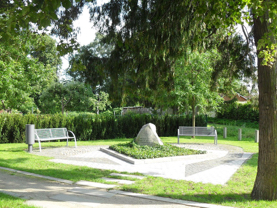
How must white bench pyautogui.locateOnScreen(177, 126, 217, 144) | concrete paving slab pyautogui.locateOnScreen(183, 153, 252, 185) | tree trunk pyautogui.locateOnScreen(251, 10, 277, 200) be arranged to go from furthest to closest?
1. white bench pyautogui.locateOnScreen(177, 126, 217, 144)
2. concrete paving slab pyautogui.locateOnScreen(183, 153, 252, 185)
3. tree trunk pyautogui.locateOnScreen(251, 10, 277, 200)

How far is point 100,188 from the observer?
6016 mm

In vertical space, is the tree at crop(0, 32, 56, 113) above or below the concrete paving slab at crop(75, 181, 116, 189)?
above

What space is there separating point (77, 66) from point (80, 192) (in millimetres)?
2793

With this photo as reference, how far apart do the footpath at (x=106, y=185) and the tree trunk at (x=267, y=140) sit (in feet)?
3.87

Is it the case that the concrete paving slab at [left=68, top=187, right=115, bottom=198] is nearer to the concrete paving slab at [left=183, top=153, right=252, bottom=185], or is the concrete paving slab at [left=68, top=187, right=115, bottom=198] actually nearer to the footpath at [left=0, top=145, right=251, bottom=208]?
the footpath at [left=0, top=145, right=251, bottom=208]

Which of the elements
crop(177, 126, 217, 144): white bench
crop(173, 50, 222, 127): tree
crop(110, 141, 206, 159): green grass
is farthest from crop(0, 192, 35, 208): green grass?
crop(173, 50, 222, 127): tree

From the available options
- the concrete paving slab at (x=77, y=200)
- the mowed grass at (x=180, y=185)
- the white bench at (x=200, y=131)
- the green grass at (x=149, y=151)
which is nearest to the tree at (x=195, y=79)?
the white bench at (x=200, y=131)

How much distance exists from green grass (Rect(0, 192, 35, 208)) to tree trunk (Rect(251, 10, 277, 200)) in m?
4.33

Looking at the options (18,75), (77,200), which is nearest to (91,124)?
(18,75)

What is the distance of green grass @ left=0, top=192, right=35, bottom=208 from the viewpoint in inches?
177

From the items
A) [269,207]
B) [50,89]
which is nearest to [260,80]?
[269,207]

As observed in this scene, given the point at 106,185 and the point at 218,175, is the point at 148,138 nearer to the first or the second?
the point at 218,175

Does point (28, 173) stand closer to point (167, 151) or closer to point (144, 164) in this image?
point (144, 164)

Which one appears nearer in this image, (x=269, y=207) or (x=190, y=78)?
(x=269, y=207)
